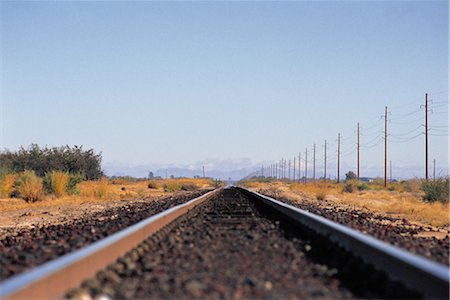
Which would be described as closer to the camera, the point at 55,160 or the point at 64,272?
the point at 64,272

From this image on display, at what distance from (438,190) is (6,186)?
2034 cm

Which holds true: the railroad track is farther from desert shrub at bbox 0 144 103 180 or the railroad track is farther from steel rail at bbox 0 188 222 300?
desert shrub at bbox 0 144 103 180

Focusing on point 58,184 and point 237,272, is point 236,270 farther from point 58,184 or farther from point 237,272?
point 58,184

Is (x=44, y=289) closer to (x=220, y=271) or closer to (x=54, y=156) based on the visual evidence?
(x=220, y=271)

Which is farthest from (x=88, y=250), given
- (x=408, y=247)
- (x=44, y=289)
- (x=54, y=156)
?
(x=54, y=156)

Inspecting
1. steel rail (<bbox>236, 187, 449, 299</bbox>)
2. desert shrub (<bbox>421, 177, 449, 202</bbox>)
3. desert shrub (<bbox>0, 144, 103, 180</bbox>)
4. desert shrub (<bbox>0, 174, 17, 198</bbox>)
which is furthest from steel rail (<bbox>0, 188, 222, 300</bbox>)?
desert shrub (<bbox>0, 144, 103, 180</bbox>)

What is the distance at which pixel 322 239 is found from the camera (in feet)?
34.1

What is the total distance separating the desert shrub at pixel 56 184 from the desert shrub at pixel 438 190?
17907 millimetres

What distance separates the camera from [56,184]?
115ft

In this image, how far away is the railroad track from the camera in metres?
5.69

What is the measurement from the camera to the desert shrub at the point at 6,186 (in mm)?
33406

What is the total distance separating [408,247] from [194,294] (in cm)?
419

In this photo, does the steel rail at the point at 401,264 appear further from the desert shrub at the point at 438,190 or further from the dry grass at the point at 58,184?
the dry grass at the point at 58,184

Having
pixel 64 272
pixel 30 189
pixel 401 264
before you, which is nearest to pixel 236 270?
pixel 401 264
